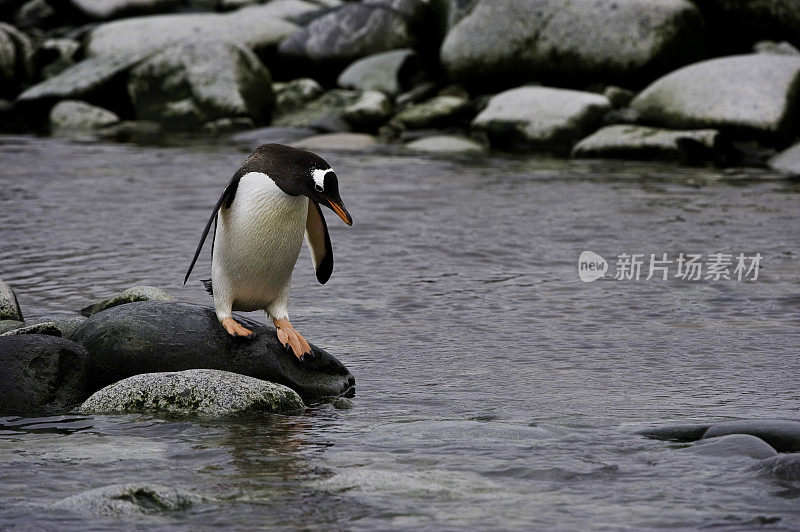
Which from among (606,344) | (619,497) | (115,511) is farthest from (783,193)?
(115,511)

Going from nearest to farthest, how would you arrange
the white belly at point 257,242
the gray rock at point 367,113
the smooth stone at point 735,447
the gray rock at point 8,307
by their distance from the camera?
the smooth stone at point 735,447 → the white belly at point 257,242 → the gray rock at point 8,307 → the gray rock at point 367,113

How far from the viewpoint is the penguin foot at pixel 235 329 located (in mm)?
5383

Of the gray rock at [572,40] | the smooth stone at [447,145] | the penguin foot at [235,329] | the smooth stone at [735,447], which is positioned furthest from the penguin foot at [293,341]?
the gray rock at [572,40]

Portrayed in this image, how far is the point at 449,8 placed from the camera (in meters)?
19.1

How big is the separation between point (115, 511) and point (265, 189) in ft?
6.31

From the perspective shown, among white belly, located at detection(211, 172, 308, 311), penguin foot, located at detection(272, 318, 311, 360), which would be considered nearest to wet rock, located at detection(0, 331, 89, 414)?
white belly, located at detection(211, 172, 308, 311)

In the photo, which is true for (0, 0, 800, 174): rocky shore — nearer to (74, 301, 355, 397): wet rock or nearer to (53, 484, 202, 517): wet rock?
(74, 301, 355, 397): wet rock

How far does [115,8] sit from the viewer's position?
2267 cm

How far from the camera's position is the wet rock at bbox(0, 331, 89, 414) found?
498 centimetres

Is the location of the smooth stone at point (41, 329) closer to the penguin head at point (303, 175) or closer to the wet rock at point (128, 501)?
the penguin head at point (303, 175)

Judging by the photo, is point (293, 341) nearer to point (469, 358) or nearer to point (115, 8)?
point (469, 358)

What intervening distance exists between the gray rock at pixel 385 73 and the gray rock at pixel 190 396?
13.7 meters

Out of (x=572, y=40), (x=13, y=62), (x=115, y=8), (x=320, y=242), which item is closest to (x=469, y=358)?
(x=320, y=242)

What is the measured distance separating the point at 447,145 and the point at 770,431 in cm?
1163
